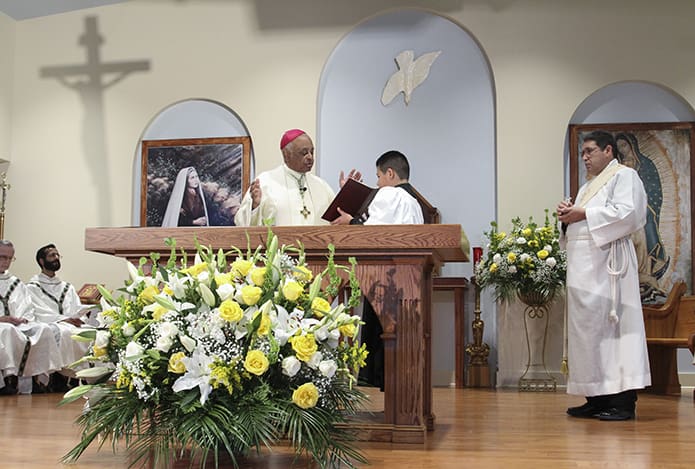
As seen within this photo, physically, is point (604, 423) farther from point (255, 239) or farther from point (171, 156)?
point (171, 156)

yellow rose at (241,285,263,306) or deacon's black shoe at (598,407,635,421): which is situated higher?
yellow rose at (241,285,263,306)

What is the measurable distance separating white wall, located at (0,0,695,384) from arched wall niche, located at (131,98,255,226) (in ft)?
0.31

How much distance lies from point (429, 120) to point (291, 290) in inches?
231

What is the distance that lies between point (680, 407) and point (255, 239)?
3.76 metres

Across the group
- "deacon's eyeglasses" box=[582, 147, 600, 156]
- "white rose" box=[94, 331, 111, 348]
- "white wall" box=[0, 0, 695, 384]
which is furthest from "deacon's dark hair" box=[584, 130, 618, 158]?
"white rose" box=[94, 331, 111, 348]

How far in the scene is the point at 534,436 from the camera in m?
4.40

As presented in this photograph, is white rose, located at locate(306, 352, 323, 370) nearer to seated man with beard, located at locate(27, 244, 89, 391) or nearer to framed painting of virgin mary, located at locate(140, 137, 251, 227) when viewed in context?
seated man with beard, located at locate(27, 244, 89, 391)

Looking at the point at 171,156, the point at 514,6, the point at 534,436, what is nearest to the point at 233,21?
the point at 171,156

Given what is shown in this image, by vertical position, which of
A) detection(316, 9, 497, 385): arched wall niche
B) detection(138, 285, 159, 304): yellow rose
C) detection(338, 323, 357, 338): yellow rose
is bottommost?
detection(338, 323, 357, 338): yellow rose

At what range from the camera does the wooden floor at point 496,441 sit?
3.48 metres

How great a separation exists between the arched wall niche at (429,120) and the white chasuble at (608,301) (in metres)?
3.17

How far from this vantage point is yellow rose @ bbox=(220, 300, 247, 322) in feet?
10.3

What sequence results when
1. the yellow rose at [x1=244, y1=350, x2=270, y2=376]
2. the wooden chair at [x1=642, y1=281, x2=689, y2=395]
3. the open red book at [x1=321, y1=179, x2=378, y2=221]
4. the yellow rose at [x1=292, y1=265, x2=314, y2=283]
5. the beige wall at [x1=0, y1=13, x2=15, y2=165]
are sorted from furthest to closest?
the beige wall at [x1=0, y1=13, x2=15, y2=165], the wooden chair at [x1=642, y1=281, x2=689, y2=395], the open red book at [x1=321, y1=179, x2=378, y2=221], the yellow rose at [x1=292, y1=265, x2=314, y2=283], the yellow rose at [x1=244, y1=350, x2=270, y2=376]

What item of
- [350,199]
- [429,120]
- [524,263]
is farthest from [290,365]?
[429,120]
